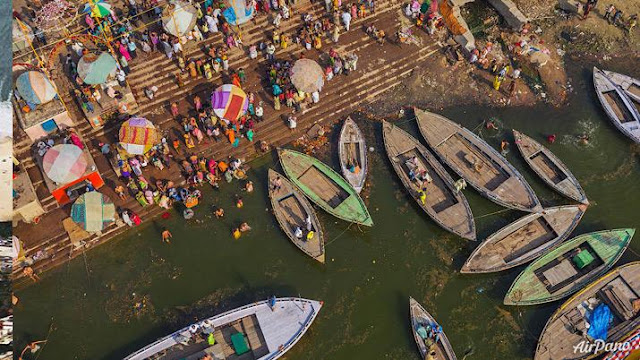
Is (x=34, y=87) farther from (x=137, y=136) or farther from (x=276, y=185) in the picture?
(x=276, y=185)

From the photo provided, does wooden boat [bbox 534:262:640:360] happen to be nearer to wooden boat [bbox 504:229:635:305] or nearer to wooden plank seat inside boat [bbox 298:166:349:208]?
wooden boat [bbox 504:229:635:305]

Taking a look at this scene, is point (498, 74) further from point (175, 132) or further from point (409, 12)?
point (175, 132)

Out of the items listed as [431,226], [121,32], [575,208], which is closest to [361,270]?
[431,226]

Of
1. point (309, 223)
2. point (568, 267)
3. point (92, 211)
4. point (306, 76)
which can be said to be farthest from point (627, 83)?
point (92, 211)

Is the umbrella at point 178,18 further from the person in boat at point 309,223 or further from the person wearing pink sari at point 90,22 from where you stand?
the person in boat at point 309,223

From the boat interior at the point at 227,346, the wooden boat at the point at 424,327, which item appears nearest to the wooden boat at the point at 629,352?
the wooden boat at the point at 424,327

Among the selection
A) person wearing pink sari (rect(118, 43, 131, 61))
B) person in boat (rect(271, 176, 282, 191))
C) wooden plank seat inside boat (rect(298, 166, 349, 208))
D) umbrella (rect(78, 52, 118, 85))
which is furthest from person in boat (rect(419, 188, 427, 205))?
person wearing pink sari (rect(118, 43, 131, 61))

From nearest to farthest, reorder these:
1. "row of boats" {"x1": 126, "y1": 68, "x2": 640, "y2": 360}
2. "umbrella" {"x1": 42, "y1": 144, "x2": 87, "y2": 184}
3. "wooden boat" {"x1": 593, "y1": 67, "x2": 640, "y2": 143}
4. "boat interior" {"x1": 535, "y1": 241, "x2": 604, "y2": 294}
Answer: "row of boats" {"x1": 126, "y1": 68, "x2": 640, "y2": 360} < "boat interior" {"x1": 535, "y1": 241, "x2": 604, "y2": 294} < "umbrella" {"x1": 42, "y1": 144, "x2": 87, "y2": 184} < "wooden boat" {"x1": 593, "y1": 67, "x2": 640, "y2": 143}
